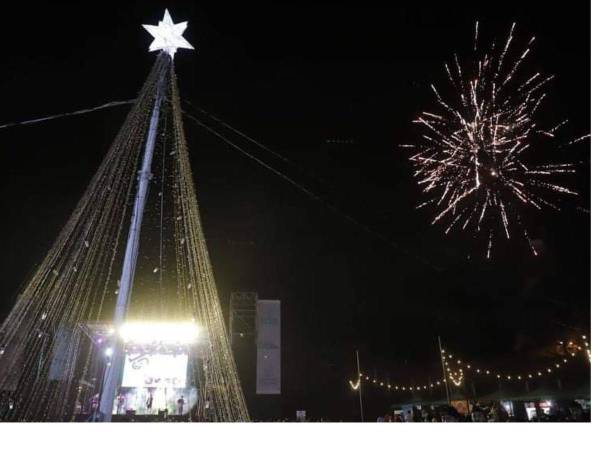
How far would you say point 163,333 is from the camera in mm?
14406

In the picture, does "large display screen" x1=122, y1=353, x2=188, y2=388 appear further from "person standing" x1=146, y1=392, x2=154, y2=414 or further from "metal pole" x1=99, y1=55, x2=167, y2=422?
"metal pole" x1=99, y1=55, x2=167, y2=422

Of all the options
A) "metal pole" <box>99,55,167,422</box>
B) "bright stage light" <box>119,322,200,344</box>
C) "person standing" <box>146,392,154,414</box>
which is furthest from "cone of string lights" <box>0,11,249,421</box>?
"person standing" <box>146,392,154,414</box>

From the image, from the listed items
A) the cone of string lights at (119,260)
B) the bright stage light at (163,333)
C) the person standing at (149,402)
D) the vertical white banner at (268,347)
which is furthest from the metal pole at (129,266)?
the person standing at (149,402)

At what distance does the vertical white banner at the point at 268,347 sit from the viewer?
14.3m

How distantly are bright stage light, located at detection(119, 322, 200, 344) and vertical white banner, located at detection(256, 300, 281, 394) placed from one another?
222cm

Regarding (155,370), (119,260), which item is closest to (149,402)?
(155,370)

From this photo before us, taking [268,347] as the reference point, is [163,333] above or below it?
above

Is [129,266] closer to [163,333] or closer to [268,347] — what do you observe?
[163,333]

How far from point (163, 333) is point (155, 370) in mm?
1388

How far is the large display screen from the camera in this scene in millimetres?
14406

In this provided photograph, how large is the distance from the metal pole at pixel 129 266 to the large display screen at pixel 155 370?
998cm

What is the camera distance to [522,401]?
43.9ft

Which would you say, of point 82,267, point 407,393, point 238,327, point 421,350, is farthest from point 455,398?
point 82,267

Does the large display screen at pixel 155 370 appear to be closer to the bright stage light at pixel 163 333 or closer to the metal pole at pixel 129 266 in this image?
the bright stage light at pixel 163 333
